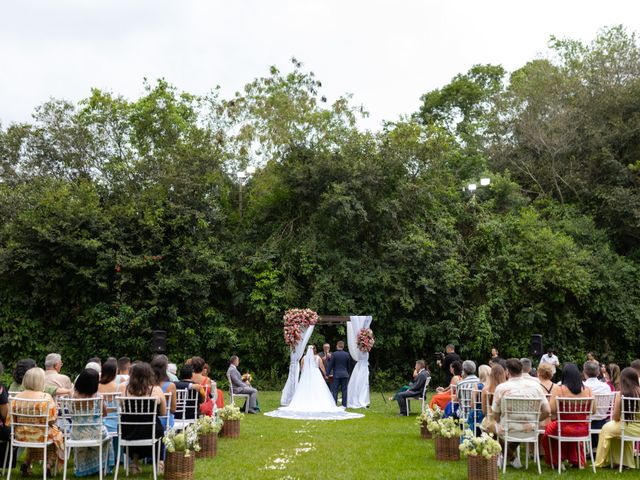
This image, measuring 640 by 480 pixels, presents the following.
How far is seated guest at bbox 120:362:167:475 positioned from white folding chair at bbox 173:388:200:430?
1747mm

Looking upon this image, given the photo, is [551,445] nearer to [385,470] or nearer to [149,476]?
[385,470]

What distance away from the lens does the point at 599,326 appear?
928 inches

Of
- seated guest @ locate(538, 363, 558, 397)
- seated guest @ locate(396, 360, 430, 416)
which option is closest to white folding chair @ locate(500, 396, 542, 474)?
seated guest @ locate(538, 363, 558, 397)

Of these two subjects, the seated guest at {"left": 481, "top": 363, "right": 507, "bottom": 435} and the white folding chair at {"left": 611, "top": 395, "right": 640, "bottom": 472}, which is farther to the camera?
the seated guest at {"left": 481, "top": 363, "right": 507, "bottom": 435}

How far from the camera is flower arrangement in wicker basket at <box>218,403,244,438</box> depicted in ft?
34.5

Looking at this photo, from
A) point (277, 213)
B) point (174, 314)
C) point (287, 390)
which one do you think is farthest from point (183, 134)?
point (287, 390)

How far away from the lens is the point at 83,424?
7363 mm

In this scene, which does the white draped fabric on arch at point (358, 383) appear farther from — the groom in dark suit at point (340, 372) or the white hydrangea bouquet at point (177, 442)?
the white hydrangea bouquet at point (177, 442)

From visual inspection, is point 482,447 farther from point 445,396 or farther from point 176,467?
point 445,396

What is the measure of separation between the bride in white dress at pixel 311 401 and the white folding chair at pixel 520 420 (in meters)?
6.22

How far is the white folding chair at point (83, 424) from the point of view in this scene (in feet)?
23.9

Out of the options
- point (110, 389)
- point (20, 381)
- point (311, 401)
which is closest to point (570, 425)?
point (110, 389)

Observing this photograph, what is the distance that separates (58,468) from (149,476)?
44.4 inches

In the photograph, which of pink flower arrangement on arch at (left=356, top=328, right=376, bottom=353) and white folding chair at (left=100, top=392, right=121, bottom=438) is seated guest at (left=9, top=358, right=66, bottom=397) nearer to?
white folding chair at (left=100, top=392, right=121, bottom=438)
